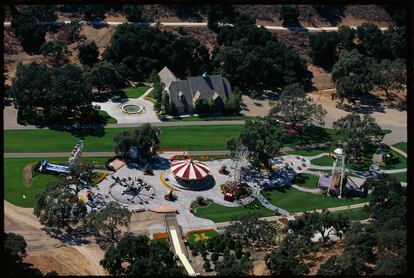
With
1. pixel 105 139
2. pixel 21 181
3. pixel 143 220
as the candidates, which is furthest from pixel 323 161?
pixel 21 181

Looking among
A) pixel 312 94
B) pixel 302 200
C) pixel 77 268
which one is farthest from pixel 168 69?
pixel 77 268

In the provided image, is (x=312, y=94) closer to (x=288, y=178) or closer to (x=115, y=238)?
(x=288, y=178)

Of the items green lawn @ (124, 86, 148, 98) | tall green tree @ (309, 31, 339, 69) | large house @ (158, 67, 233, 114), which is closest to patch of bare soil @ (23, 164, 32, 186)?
large house @ (158, 67, 233, 114)

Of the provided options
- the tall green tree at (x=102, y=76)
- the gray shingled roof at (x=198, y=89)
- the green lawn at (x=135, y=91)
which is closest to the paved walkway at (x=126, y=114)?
the green lawn at (x=135, y=91)

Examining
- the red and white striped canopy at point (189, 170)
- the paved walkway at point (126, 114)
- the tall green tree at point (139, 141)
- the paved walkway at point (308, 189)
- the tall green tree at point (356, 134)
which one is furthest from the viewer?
the paved walkway at point (126, 114)

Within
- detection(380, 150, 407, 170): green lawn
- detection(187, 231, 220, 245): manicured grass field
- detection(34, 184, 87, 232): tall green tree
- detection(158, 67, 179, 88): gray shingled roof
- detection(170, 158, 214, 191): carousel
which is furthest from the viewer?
detection(158, 67, 179, 88): gray shingled roof

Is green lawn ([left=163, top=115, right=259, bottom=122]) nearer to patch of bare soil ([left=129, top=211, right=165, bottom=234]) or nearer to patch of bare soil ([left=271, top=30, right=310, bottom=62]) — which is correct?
patch of bare soil ([left=129, top=211, right=165, bottom=234])

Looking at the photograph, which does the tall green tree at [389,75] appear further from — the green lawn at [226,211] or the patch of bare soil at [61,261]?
the patch of bare soil at [61,261]
